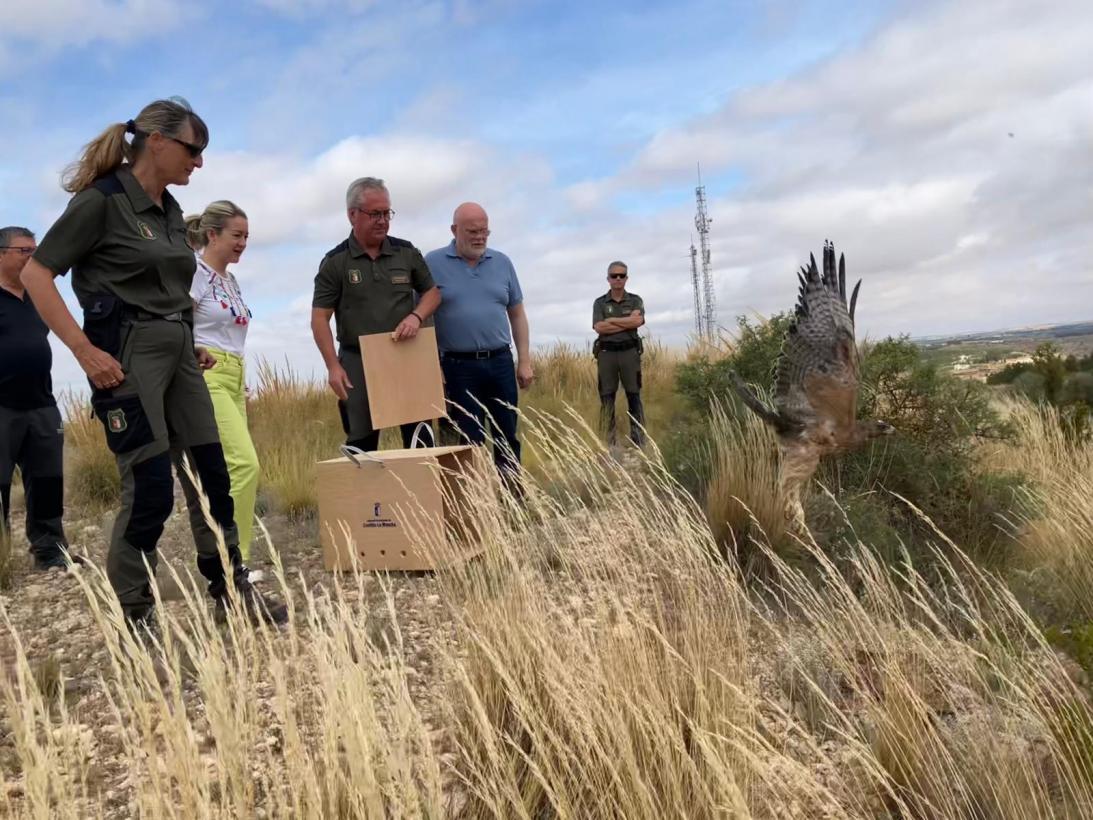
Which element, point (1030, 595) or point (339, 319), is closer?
point (1030, 595)

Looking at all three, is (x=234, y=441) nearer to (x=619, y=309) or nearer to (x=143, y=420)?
(x=143, y=420)

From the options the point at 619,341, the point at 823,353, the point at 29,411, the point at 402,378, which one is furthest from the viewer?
the point at 619,341

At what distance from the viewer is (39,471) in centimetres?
474

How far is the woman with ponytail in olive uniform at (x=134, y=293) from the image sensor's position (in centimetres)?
277

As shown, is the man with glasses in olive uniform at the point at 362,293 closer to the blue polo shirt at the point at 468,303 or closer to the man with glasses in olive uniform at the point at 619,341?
the blue polo shirt at the point at 468,303

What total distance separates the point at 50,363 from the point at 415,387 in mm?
2160

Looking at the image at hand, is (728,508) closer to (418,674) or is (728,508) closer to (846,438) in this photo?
(846,438)

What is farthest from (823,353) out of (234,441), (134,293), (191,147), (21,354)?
(21,354)

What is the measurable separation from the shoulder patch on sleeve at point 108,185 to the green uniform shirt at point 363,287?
1.58m

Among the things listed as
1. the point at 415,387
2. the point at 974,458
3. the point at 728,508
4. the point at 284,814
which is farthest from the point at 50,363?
the point at 974,458

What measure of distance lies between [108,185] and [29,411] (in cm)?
245

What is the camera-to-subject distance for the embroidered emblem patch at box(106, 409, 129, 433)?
9.29 feet

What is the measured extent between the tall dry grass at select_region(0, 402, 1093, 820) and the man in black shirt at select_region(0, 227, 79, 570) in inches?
86.9

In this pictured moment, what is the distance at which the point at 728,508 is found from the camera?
4473 mm
